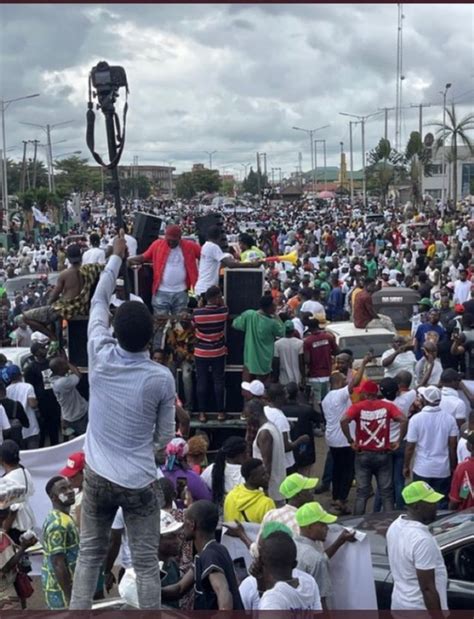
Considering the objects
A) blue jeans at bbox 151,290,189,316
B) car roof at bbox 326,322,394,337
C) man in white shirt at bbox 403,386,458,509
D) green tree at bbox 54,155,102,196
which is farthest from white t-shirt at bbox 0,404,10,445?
green tree at bbox 54,155,102,196

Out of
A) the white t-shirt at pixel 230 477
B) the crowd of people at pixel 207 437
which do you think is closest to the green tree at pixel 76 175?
the crowd of people at pixel 207 437

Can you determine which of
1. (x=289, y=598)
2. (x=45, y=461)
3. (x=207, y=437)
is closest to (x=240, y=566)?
(x=289, y=598)

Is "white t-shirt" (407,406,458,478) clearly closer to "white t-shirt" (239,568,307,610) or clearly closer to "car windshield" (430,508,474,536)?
"car windshield" (430,508,474,536)

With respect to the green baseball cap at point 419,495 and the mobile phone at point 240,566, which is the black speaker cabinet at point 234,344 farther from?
the green baseball cap at point 419,495

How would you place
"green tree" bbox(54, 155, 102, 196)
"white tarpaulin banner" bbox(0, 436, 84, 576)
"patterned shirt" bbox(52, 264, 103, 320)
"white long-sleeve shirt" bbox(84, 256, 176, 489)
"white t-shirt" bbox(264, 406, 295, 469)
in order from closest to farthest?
"white long-sleeve shirt" bbox(84, 256, 176, 489) → "white tarpaulin banner" bbox(0, 436, 84, 576) → "white t-shirt" bbox(264, 406, 295, 469) → "patterned shirt" bbox(52, 264, 103, 320) → "green tree" bbox(54, 155, 102, 196)

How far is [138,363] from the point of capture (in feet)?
14.2

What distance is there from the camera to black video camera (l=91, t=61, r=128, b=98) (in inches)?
196

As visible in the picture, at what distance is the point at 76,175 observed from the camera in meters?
79.4

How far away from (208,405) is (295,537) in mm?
5124

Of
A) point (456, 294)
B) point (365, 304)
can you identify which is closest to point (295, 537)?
point (365, 304)

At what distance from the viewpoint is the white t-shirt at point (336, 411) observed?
973 centimetres

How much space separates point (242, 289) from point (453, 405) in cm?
268

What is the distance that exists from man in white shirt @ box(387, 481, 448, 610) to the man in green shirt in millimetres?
4335

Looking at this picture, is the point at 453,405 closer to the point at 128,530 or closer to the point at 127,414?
the point at 128,530
